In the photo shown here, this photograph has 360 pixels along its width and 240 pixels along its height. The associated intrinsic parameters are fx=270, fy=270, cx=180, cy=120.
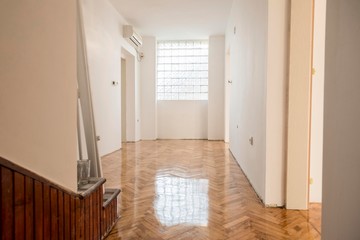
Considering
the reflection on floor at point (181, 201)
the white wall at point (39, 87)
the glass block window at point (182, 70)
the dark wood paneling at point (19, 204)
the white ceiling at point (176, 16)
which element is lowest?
the reflection on floor at point (181, 201)

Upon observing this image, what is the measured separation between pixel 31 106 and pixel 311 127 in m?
2.39

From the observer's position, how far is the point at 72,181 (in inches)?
59.6

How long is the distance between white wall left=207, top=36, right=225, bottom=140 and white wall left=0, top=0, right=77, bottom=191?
7088 millimetres

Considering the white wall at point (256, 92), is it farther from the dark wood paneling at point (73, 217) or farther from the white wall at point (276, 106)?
the dark wood paneling at point (73, 217)

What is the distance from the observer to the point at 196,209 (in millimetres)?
2486

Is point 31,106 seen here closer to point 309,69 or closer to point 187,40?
point 309,69

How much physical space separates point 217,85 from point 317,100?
593 centimetres

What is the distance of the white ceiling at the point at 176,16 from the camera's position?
588 centimetres

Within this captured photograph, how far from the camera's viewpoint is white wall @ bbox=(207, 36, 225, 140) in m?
8.41

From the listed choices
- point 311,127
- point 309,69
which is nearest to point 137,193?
point 311,127

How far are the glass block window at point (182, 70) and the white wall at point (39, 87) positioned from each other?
7.37 meters

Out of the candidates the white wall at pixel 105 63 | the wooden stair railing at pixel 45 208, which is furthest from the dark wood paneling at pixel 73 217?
the white wall at pixel 105 63

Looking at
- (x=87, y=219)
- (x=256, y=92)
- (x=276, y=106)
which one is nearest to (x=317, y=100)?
(x=276, y=106)

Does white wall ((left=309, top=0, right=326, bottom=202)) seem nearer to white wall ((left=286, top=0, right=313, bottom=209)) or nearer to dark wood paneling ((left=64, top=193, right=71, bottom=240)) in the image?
white wall ((left=286, top=0, right=313, bottom=209))
